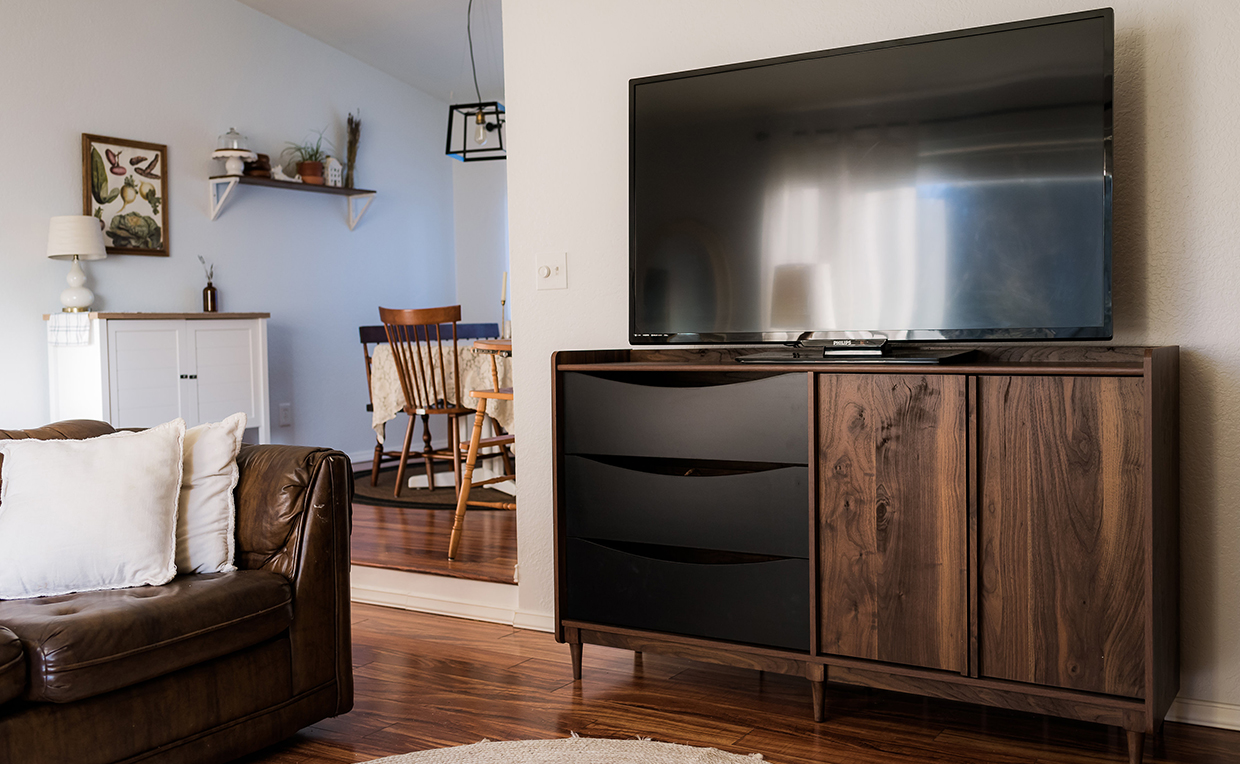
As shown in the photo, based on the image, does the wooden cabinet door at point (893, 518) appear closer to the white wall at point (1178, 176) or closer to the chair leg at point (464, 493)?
the white wall at point (1178, 176)

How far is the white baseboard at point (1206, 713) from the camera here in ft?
6.74

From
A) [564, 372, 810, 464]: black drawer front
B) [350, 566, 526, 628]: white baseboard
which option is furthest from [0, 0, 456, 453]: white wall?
[564, 372, 810, 464]: black drawer front

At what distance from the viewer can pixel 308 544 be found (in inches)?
80.1

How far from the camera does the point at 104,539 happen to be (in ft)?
6.22

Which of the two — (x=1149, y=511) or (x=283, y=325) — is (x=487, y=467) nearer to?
(x=283, y=325)

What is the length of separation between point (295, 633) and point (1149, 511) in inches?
69.0

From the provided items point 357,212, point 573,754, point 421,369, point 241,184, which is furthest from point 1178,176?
point 357,212

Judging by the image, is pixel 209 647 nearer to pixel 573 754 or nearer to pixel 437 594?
pixel 573 754

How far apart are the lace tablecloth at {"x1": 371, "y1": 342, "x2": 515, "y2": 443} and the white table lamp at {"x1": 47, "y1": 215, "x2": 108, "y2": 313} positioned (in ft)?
4.30

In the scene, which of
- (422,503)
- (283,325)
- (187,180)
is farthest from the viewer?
(283,325)

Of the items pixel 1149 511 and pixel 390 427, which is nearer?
pixel 1149 511

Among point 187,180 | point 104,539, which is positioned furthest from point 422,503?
point 104,539

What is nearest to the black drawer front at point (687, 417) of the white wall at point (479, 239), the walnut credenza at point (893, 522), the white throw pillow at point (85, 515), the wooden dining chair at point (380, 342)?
the walnut credenza at point (893, 522)

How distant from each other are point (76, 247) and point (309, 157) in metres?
1.66
